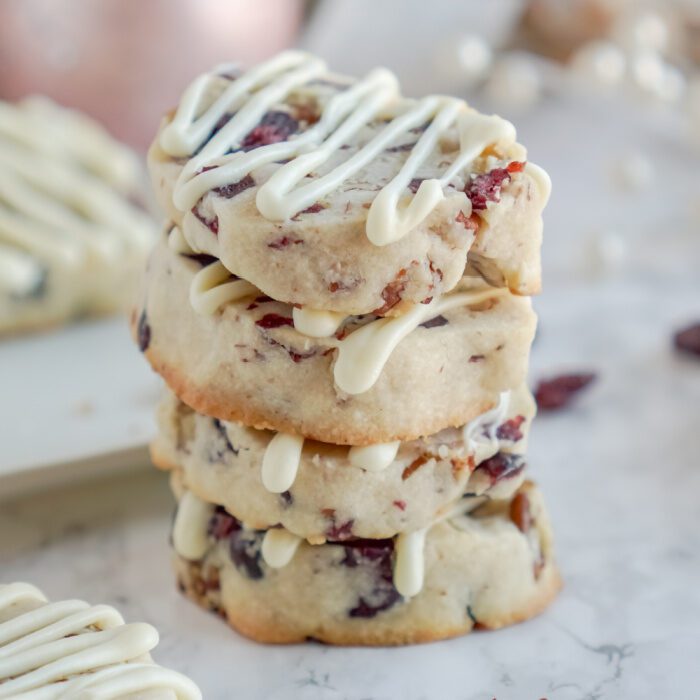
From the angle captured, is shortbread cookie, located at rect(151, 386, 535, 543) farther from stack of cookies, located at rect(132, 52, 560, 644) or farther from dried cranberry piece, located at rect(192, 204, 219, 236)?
dried cranberry piece, located at rect(192, 204, 219, 236)

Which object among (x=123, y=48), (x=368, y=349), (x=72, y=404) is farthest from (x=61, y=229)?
(x=368, y=349)

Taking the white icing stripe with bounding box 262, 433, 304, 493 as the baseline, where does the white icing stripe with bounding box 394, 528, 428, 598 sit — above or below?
below

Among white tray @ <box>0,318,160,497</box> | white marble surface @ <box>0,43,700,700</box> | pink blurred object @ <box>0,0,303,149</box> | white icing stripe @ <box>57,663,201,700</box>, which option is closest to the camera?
white icing stripe @ <box>57,663,201,700</box>

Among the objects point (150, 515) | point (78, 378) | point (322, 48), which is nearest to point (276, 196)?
point (150, 515)

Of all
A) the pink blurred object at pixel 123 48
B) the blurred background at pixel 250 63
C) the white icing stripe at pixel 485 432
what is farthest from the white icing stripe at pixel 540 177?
the pink blurred object at pixel 123 48

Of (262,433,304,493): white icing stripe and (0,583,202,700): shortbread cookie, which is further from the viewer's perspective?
(262,433,304,493): white icing stripe

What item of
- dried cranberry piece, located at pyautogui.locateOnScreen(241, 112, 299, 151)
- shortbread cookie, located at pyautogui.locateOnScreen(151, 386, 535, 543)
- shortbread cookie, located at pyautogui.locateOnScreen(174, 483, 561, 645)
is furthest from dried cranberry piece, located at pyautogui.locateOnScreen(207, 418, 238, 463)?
dried cranberry piece, located at pyautogui.locateOnScreen(241, 112, 299, 151)

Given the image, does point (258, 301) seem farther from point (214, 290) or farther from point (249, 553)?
point (249, 553)

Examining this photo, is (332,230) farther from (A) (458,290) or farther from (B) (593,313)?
(B) (593,313)
